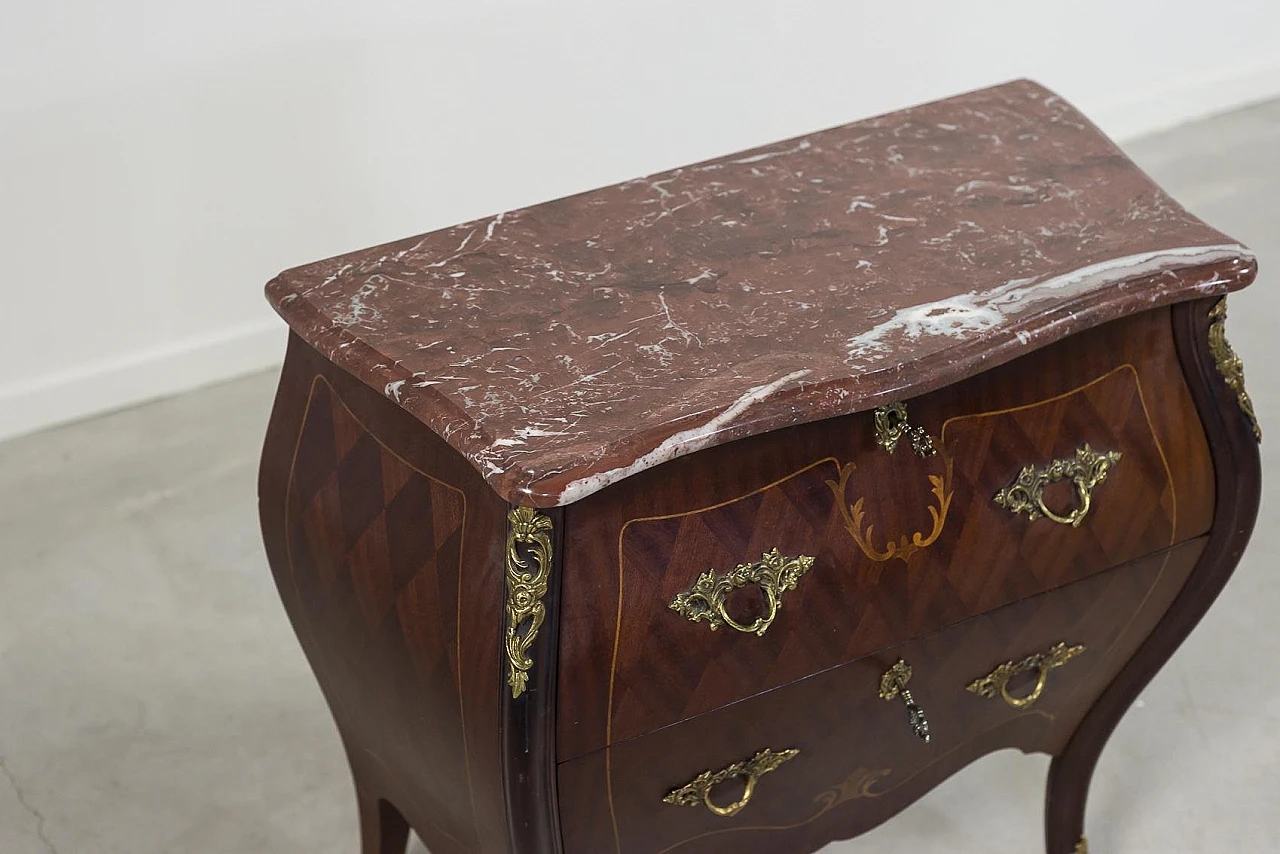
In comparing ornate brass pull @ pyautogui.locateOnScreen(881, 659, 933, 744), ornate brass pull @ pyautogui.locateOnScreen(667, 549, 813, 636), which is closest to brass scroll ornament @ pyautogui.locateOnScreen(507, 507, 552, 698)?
ornate brass pull @ pyautogui.locateOnScreen(667, 549, 813, 636)

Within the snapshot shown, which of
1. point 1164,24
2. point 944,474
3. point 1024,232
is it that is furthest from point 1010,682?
point 1164,24

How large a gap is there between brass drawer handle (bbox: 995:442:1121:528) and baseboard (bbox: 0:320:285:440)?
2132mm

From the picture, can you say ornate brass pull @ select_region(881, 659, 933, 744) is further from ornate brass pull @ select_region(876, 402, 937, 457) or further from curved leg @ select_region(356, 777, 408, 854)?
curved leg @ select_region(356, 777, 408, 854)

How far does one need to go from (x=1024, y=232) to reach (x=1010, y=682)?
1.65 ft

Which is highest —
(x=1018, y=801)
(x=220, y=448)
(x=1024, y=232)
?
(x=1024, y=232)

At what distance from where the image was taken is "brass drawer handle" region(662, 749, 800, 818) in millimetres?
1495

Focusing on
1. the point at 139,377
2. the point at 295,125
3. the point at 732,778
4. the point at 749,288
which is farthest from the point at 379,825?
the point at 295,125

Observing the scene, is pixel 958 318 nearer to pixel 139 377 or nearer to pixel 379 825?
pixel 379 825

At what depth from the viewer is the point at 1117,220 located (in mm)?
1620

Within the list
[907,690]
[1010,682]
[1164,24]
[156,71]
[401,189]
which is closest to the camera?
[907,690]

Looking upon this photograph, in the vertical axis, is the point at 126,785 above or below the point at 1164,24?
below

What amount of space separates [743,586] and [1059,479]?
1.25ft

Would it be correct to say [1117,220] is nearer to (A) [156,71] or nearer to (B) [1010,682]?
(B) [1010,682]

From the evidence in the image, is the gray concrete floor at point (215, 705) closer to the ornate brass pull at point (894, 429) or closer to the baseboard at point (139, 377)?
the baseboard at point (139, 377)
